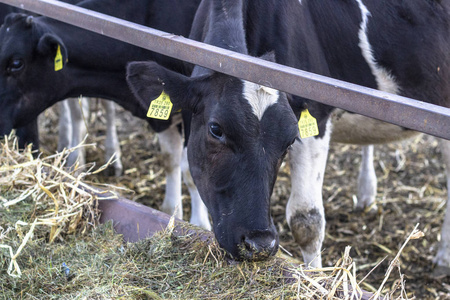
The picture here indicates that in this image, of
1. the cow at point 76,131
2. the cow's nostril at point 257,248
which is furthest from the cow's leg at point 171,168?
the cow's nostril at point 257,248

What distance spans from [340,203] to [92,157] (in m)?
2.71

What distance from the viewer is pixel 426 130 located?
5.79 feet

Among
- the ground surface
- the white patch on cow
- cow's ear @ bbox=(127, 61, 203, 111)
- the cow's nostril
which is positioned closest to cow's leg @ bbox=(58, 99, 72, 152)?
the ground surface

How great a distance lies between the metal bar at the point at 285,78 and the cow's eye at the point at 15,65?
900mm

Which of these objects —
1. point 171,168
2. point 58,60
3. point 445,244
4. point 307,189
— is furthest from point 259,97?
point 445,244

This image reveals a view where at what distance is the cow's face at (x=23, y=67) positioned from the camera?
386 centimetres

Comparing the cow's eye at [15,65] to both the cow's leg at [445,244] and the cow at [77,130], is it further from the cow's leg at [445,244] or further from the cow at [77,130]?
the cow's leg at [445,244]

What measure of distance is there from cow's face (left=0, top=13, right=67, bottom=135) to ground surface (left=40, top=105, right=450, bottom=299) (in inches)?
45.3

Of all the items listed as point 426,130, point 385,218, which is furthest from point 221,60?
point 385,218

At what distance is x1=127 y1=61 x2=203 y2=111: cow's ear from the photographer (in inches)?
109

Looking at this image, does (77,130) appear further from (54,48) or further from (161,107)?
(161,107)

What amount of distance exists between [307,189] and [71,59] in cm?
204

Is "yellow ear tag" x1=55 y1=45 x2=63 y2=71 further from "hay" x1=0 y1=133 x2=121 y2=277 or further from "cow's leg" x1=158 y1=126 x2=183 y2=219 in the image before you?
"cow's leg" x1=158 y1=126 x2=183 y2=219

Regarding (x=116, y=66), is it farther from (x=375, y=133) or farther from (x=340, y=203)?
(x=340, y=203)
